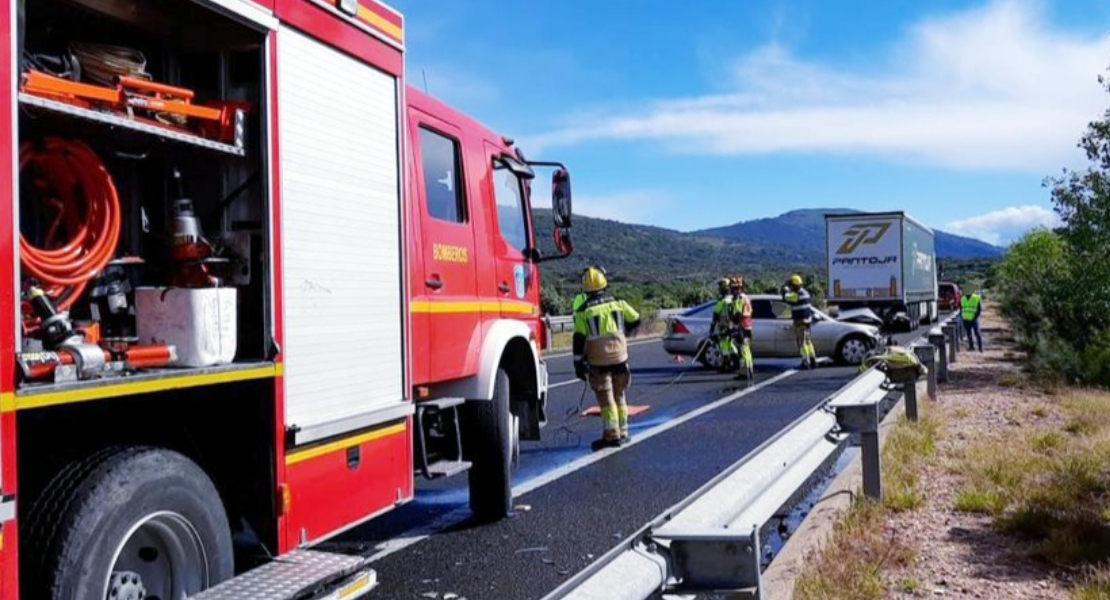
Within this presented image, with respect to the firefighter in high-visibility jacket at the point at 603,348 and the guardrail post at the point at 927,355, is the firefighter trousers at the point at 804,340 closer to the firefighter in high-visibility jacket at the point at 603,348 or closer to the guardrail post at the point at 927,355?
the guardrail post at the point at 927,355

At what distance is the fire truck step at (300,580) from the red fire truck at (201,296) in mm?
12

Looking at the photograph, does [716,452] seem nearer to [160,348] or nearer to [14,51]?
[160,348]

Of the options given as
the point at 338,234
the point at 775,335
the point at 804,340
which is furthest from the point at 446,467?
the point at 775,335

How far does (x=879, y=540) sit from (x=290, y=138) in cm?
380

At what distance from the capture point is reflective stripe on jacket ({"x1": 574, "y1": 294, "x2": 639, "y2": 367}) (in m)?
10.6

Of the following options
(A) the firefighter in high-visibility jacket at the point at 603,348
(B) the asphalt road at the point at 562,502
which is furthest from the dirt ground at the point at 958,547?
(A) the firefighter in high-visibility jacket at the point at 603,348

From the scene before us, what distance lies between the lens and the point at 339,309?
4766mm

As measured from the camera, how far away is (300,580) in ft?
12.9

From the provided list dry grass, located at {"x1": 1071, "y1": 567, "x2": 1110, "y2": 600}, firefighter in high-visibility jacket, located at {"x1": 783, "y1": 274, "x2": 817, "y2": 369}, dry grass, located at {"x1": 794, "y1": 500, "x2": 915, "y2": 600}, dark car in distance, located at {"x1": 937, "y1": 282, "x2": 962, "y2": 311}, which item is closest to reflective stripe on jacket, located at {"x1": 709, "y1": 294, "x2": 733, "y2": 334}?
firefighter in high-visibility jacket, located at {"x1": 783, "y1": 274, "x2": 817, "y2": 369}

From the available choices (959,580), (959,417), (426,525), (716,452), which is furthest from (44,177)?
(959,417)

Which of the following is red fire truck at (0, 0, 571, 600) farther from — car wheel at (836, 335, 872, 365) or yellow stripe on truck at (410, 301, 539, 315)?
car wheel at (836, 335, 872, 365)

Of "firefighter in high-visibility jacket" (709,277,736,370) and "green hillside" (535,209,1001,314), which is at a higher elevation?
"green hillside" (535,209,1001,314)

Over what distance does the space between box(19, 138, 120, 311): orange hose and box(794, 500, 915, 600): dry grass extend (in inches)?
128

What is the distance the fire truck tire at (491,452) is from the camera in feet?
22.0
